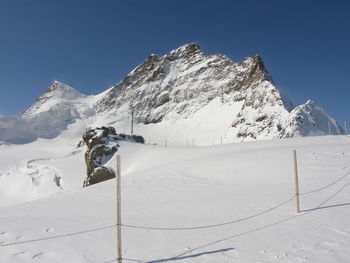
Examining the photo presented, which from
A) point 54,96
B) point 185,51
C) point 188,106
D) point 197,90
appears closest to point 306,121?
point 188,106

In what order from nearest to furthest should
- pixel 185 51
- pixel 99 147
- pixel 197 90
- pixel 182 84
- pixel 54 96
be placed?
pixel 99 147, pixel 197 90, pixel 182 84, pixel 185 51, pixel 54 96

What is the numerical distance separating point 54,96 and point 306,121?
418 ft

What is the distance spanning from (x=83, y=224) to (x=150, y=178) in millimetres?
9382

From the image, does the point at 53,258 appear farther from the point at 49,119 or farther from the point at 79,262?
the point at 49,119

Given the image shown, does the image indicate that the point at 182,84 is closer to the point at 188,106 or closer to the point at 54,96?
the point at 188,106

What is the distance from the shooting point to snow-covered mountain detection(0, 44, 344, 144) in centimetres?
8119

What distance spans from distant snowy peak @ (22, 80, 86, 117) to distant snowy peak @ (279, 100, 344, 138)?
114336mm

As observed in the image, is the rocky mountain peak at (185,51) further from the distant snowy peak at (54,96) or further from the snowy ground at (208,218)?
the snowy ground at (208,218)

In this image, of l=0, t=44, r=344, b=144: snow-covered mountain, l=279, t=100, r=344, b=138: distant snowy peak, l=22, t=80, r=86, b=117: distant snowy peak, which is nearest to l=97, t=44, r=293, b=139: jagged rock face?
l=0, t=44, r=344, b=144: snow-covered mountain

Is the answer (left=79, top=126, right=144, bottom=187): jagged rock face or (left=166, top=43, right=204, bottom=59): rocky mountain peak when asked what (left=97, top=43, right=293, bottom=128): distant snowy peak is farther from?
(left=79, top=126, right=144, bottom=187): jagged rock face

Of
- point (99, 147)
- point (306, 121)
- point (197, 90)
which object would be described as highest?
point (197, 90)

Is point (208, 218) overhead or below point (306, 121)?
below

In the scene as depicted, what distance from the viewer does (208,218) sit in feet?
→ 29.0

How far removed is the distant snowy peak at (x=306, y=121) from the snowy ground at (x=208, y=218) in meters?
50.4
